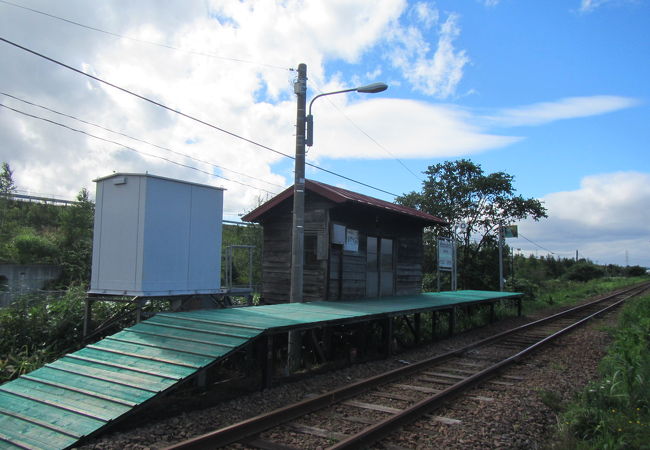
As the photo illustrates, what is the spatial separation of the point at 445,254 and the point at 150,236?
1245 centimetres

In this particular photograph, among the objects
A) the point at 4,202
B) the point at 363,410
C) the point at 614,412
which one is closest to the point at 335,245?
the point at 363,410

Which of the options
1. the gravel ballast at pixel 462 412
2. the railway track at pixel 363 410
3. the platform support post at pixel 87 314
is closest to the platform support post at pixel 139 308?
the platform support post at pixel 87 314

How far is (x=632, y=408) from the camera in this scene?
5.82 metres

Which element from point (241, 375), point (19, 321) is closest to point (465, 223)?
point (241, 375)

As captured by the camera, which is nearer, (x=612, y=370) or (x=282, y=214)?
(x=612, y=370)

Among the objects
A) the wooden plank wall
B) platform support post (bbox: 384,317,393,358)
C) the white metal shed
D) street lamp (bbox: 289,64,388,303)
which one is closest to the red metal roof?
the wooden plank wall

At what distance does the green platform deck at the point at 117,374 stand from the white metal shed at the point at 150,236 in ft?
4.37

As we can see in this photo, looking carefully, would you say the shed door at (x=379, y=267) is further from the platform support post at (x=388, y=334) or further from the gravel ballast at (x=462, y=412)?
the gravel ballast at (x=462, y=412)

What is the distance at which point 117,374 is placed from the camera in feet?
18.9

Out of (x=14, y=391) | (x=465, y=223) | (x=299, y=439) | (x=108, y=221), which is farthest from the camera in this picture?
(x=465, y=223)

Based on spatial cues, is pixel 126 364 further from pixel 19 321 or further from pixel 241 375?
pixel 19 321

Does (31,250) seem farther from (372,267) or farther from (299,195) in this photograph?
(299,195)

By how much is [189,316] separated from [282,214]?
210 inches

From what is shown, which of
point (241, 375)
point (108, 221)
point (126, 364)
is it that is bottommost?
point (241, 375)
